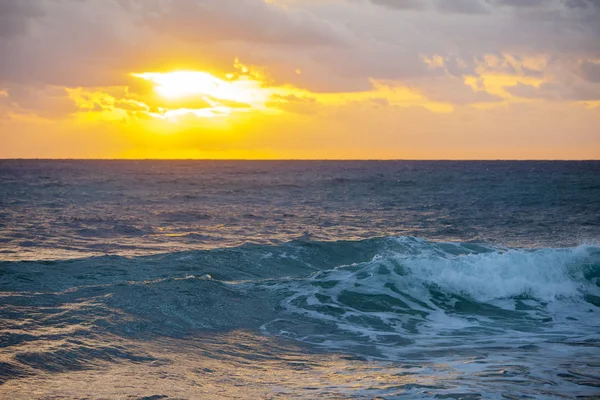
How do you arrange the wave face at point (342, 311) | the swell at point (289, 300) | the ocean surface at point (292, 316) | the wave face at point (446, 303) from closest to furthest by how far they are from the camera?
the ocean surface at point (292, 316) → the wave face at point (342, 311) → the swell at point (289, 300) → the wave face at point (446, 303)

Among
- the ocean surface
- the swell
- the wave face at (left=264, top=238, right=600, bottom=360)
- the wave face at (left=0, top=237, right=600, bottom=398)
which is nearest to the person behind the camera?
the ocean surface

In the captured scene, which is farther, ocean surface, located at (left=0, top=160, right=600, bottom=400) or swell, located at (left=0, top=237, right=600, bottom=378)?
swell, located at (left=0, top=237, right=600, bottom=378)

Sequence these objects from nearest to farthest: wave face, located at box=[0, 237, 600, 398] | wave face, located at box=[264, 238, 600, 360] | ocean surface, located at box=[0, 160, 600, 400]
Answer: ocean surface, located at box=[0, 160, 600, 400] → wave face, located at box=[0, 237, 600, 398] → wave face, located at box=[264, 238, 600, 360]

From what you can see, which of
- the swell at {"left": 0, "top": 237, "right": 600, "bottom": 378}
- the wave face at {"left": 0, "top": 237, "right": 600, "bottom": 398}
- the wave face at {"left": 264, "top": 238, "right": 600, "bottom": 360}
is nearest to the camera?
the wave face at {"left": 0, "top": 237, "right": 600, "bottom": 398}

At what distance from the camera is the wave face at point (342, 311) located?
9117 mm

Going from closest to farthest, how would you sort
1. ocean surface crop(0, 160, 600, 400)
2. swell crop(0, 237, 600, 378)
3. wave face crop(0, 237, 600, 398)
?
ocean surface crop(0, 160, 600, 400) → wave face crop(0, 237, 600, 398) → swell crop(0, 237, 600, 378)

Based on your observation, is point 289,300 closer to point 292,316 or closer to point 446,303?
point 292,316

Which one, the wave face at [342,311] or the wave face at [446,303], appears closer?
the wave face at [342,311]

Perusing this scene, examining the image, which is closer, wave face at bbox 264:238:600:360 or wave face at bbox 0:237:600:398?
wave face at bbox 0:237:600:398

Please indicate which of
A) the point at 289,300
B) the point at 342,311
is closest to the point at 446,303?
the point at 342,311

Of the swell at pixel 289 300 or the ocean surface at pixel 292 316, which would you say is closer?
the ocean surface at pixel 292 316

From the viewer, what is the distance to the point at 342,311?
13.4 m

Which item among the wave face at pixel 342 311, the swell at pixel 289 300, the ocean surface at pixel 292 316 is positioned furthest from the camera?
the swell at pixel 289 300

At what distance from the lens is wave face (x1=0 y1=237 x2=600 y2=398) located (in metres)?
9.12
